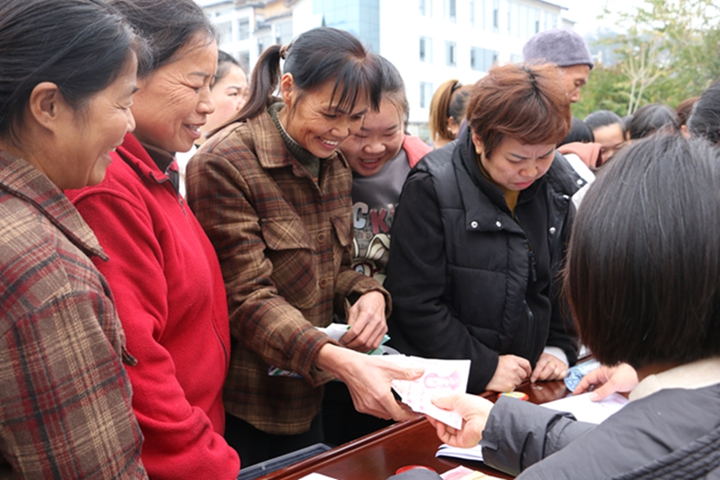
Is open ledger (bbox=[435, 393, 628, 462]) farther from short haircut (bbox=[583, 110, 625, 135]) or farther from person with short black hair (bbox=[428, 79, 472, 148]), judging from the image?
short haircut (bbox=[583, 110, 625, 135])

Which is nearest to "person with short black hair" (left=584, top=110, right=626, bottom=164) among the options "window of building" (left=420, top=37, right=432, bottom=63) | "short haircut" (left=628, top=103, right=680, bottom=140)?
"short haircut" (left=628, top=103, right=680, bottom=140)

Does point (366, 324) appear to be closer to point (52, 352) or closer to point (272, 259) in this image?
point (272, 259)

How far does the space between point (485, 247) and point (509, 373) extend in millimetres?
407

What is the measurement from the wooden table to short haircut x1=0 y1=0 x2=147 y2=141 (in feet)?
2.89

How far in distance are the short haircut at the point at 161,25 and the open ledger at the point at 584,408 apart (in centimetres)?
113

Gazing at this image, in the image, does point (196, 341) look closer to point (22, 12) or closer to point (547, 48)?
point (22, 12)

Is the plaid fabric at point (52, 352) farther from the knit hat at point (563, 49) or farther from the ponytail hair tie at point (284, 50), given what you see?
the knit hat at point (563, 49)

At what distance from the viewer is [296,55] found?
74.7 inches

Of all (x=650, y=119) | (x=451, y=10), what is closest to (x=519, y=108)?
(x=650, y=119)

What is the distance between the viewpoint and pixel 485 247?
6.89 feet

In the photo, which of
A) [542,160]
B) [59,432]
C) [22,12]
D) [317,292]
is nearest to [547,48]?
[542,160]

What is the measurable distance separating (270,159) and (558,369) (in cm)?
116

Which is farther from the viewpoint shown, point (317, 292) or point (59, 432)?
point (317, 292)

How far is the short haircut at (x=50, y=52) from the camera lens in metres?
0.98
